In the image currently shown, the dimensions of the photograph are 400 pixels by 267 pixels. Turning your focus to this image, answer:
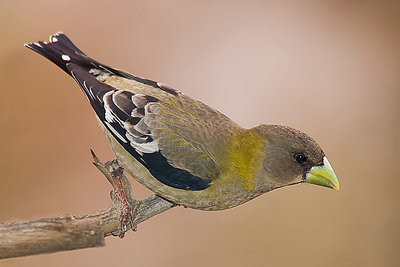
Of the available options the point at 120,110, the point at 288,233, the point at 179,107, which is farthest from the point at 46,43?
the point at 288,233

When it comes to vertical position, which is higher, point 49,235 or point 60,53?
point 60,53

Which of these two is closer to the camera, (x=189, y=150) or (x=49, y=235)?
(x=49, y=235)

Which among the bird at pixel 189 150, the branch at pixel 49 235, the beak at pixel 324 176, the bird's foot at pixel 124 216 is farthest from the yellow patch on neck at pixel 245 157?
the branch at pixel 49 235

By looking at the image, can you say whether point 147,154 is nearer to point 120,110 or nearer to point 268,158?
point 120,110

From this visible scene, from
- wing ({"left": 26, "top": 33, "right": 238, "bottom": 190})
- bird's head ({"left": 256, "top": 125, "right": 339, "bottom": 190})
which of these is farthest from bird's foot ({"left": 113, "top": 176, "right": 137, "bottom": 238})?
bird's head ({"left": 256, "top": 125, "right": 339, "bottom": 190})

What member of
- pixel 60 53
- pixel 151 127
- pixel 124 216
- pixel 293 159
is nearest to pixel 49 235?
pixel 124 216

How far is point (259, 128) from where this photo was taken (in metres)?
1.35

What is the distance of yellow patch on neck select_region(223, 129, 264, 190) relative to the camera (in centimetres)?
132

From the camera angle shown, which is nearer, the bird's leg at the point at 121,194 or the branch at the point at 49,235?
the branch at the point at 49,235

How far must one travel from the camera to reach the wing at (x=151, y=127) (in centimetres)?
129

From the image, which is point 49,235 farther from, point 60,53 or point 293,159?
point 293,159

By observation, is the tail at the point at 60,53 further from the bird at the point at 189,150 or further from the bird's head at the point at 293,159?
the bird's head at the point at 293,159

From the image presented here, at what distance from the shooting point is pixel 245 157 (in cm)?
134

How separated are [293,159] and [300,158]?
0.06 feet
